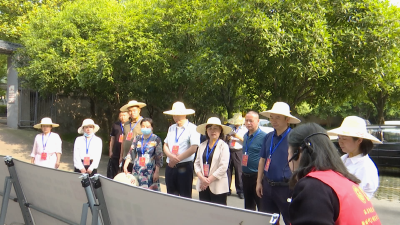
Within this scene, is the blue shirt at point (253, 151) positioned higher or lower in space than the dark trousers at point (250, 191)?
higher

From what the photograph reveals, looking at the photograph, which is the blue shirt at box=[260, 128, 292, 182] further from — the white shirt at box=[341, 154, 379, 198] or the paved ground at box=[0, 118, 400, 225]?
the paved ground at box=[0, 118, 400, 225]

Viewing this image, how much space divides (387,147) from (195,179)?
21.6ft

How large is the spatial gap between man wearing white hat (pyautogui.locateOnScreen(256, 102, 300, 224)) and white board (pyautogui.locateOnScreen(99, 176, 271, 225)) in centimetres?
207

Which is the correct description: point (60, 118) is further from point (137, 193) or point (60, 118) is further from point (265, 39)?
point (137, 193)

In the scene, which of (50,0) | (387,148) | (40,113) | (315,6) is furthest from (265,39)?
(50,0)

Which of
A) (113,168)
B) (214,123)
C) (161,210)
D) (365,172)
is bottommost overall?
(113,168)

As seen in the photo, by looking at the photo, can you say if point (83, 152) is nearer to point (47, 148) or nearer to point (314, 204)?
point (47, 148)

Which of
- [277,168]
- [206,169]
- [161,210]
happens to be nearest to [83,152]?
[206,169]

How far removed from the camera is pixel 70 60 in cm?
1413

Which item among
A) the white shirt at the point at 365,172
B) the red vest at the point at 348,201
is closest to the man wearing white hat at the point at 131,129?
the white shirt at the point at 365,172

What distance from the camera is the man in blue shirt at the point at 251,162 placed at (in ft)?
18.7

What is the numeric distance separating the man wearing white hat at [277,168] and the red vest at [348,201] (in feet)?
7.56

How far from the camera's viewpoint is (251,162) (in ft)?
18.7

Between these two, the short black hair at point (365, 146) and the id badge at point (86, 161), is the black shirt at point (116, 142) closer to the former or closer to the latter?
the id badge at point (86, 161)
